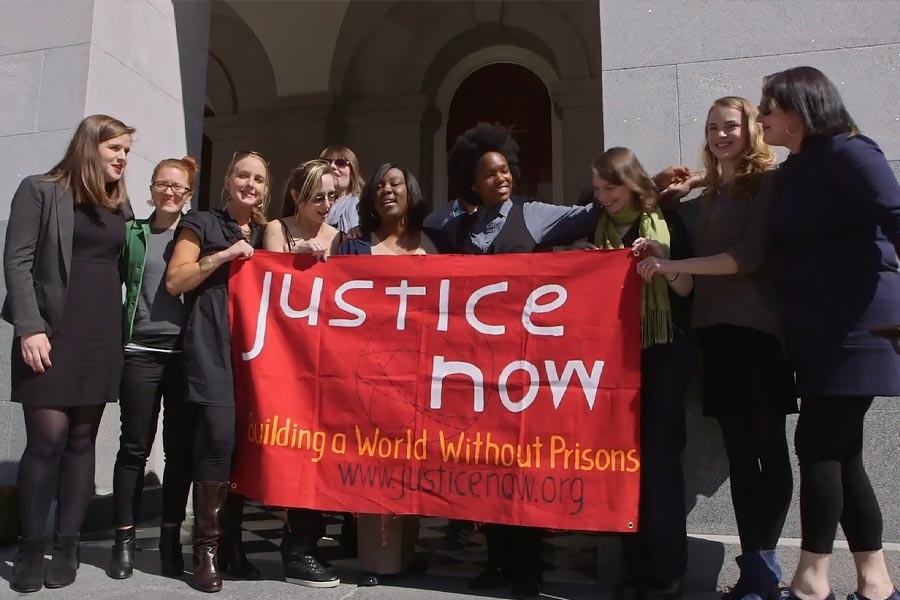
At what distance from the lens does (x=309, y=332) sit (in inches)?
134

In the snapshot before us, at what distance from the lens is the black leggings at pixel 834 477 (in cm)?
251

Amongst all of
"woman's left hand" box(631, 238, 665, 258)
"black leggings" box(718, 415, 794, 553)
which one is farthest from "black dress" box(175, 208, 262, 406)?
"black leggings" box(718, 415, 794, 553)

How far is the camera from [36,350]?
119 inches

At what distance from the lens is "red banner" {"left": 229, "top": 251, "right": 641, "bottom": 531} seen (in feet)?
9.98

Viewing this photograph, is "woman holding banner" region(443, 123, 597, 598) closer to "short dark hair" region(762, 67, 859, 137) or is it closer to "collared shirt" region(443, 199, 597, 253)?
"collared shirt" region(443, 199, 597, 253)

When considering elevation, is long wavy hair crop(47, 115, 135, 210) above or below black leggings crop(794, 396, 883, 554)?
above

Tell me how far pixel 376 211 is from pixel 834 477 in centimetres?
224

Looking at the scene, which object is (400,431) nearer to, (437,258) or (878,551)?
(437,258)

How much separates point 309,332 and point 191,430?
70cm

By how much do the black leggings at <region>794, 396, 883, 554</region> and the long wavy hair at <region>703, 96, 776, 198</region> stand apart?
87 centimetres

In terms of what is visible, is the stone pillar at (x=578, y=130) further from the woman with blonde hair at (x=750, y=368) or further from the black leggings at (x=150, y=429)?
the black leggings at (x=150, y=429)

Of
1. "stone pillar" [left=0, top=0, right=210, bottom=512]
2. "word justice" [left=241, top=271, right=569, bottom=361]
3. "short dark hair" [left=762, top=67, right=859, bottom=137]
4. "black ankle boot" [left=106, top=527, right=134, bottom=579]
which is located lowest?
"black ankle boot" [left=106, top=527, right=134, bottom=579]

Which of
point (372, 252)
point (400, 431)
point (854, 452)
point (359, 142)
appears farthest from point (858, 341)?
point (359, 142)

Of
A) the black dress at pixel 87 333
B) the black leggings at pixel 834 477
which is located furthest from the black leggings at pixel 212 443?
the black leggings at pixel 834 477
